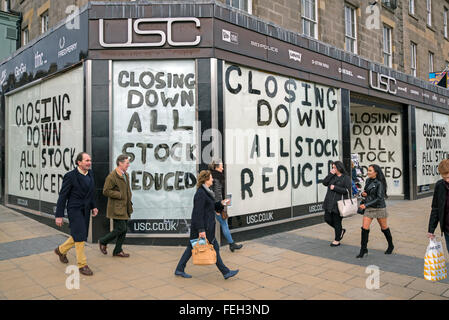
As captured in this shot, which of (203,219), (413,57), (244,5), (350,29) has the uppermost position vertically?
(413,57)

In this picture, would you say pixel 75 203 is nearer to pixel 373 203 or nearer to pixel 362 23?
pixel 373 203

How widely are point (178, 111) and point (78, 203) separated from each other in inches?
111

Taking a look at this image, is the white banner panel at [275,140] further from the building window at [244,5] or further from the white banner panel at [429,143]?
the white banner panel at [429,143]

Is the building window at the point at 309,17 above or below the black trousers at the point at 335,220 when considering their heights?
above

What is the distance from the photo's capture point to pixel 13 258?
240 inches

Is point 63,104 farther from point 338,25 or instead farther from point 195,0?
point 338,25

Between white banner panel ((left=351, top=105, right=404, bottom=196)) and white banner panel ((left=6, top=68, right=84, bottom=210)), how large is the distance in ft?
34.4

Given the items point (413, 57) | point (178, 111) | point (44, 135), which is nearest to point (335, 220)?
point (178, 111)

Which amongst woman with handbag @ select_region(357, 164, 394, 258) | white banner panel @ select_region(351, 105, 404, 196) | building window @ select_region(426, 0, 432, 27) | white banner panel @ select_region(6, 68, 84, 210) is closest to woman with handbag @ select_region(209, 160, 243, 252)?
woman with handbag @ select_region(357, 164, 394, 258)

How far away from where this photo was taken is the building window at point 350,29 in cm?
1242

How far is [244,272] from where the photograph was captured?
5.35 m

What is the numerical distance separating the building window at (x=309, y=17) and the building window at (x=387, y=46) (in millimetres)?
5175

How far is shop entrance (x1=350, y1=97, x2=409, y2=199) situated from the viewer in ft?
46.2

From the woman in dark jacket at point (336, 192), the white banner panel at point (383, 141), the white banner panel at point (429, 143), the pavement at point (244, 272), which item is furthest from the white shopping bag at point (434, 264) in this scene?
the white banner panel at point (429, 143)
